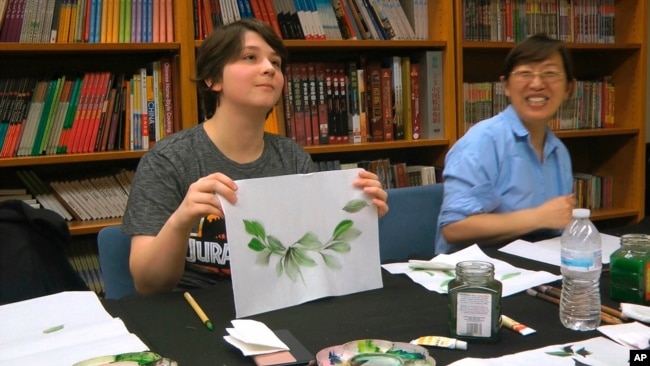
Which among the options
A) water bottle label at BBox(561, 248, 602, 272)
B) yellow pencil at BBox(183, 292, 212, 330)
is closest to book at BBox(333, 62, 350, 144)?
yellow pencil at BBox(183, 292, 212, 330)

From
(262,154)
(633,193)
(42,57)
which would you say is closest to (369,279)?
(262,154)

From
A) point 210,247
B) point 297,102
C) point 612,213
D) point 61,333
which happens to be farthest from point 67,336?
point 612,213

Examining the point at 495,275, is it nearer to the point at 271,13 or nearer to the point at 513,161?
the point at 513,161

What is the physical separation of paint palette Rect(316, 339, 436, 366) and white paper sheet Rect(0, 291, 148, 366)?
0.88ft

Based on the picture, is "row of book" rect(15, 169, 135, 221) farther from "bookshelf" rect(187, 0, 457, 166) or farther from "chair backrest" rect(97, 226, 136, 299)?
"chair backrest" rect(97, 226, 136, 299)

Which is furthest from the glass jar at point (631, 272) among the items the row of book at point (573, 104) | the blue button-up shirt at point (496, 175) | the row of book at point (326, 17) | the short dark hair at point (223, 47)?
the row of book at point (573, 104)

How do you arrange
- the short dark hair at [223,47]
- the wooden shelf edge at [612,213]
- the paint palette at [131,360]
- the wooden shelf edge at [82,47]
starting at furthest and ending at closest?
the wooden shelf edge at [612,213] → the wooden shelf edge at [82,47] → the short dark hair at [223,47] → the paint palette at [131,360]

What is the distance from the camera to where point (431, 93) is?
2.67 metres

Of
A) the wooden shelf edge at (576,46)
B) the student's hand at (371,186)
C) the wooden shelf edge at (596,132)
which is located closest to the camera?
the student's hand at (371,186)

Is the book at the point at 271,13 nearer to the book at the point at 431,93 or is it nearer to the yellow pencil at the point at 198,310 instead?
the book at the point at 431,93

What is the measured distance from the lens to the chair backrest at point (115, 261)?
1.40 metres

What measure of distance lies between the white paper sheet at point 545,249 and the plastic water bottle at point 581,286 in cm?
31

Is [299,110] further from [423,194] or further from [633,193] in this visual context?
[633,193]

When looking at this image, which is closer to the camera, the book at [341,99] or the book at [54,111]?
the book at [54,111]
